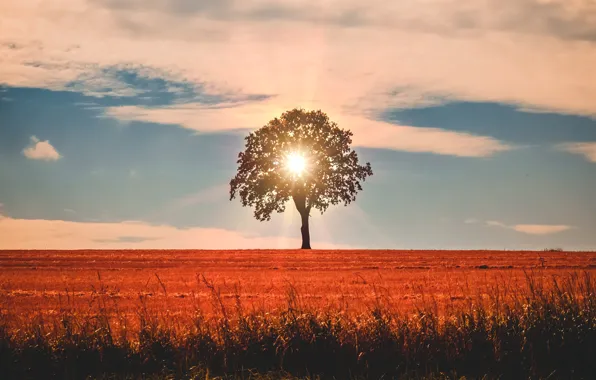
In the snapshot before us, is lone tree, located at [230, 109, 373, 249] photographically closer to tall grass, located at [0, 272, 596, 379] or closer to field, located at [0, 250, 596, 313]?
field, located at [0, 250, 596, 313]

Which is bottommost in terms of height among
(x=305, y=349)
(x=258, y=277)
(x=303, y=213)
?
(x=305, y=349)

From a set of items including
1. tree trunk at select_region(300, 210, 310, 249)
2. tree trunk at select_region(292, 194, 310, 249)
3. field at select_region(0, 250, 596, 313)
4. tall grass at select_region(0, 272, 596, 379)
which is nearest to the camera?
tall grass at select_region(0, 272, 596, 379)

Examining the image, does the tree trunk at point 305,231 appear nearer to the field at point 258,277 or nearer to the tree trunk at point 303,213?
the tree trunk at point 303,213

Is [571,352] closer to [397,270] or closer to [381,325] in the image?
[381,325]

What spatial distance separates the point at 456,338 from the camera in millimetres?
13906

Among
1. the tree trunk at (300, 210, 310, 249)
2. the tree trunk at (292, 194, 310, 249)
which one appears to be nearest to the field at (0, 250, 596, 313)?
the tree trunk at (300, 210, 310, 249)

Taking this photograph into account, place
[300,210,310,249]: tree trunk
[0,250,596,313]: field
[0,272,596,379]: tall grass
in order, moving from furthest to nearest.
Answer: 1. [300,210,310,249]: tree trunk
2. [0,250,596,313]: field
3. [0,272,596,379]: tall grass

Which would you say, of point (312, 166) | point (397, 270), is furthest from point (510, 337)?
point (312, 166)

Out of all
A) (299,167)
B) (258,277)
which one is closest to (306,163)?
(299,167)

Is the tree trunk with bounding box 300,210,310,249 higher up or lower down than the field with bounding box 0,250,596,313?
higher up

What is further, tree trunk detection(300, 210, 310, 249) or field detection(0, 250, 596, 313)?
tree trunk detection(300, 210, 310, 249)

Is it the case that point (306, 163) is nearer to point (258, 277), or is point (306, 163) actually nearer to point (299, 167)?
point (299, 167)

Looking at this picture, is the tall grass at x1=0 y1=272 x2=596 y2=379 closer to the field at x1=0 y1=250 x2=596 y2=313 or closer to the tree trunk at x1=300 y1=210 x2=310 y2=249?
the field at x1=0 y1=250 x2=596 y2=313

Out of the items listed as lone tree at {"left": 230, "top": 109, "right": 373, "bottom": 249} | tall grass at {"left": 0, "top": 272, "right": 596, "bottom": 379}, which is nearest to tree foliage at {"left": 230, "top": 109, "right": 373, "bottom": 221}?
lone tree at {"left": 230, "top": 109, "right": 373, "bottom": 249}
